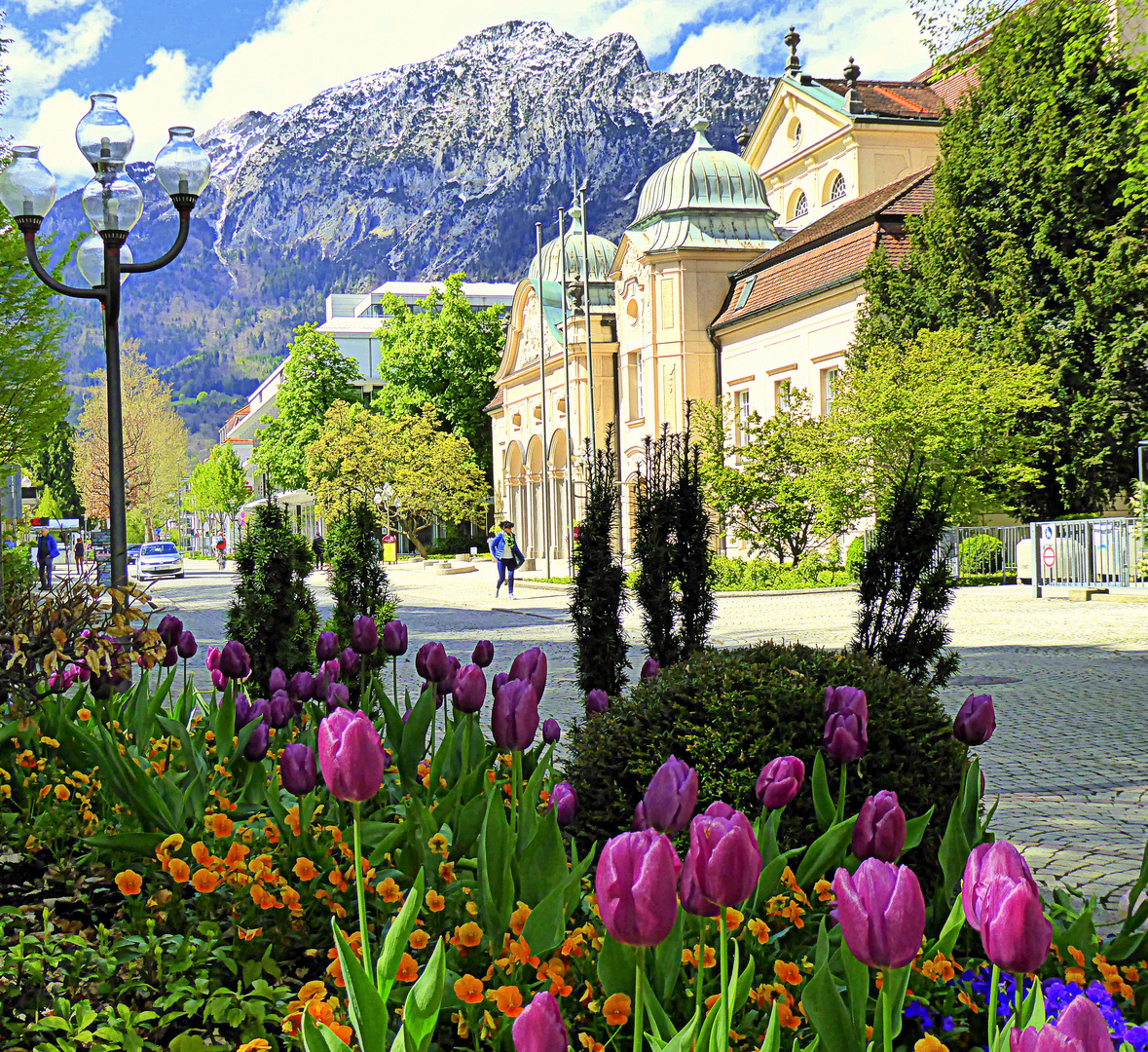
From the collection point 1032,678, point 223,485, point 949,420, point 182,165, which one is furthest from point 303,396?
point 1032,678

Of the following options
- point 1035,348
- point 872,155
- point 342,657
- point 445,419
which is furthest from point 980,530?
point 445,419

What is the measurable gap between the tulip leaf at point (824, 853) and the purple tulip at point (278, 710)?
1896mm

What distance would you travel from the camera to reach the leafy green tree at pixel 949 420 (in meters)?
25.1

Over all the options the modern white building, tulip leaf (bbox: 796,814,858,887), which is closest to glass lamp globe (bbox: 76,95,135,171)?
tulip leaf (bbox: 796,814,858,887)

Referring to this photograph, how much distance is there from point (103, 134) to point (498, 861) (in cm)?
859

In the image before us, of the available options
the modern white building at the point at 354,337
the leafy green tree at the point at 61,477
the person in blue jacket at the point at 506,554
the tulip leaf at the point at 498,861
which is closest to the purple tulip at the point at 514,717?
the tulip leaf at the point at 498,861

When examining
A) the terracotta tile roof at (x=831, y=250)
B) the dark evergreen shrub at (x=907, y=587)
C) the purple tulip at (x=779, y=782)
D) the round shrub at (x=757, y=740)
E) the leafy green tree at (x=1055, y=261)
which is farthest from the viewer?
the terracotta tile roof at (x=831, y=250)

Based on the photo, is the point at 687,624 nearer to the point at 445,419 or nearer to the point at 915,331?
the point at 915,331

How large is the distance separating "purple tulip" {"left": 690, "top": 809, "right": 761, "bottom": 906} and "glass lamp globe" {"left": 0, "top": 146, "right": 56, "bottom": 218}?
30.4ft

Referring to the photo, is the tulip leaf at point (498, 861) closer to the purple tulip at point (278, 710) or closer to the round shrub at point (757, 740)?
the round shrub at point (757, 740)

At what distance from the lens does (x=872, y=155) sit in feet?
133

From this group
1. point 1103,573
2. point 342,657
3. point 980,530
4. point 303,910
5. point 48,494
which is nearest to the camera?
point 303,910

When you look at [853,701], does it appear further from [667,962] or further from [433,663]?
[433,663]

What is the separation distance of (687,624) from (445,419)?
54550mm
